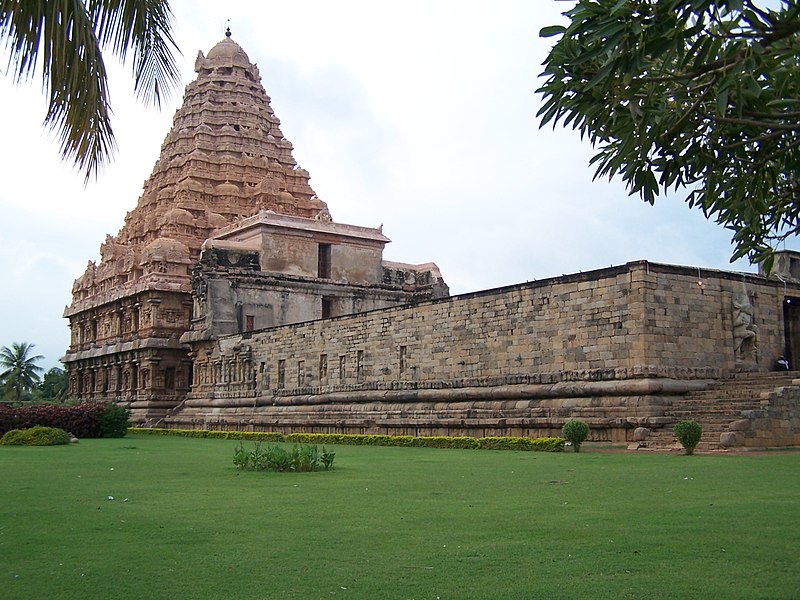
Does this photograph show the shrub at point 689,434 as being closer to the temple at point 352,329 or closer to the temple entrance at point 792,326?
the temple at point 352,329

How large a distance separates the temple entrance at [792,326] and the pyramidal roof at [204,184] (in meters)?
22.8

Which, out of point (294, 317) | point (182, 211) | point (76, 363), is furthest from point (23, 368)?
point (294, 317)

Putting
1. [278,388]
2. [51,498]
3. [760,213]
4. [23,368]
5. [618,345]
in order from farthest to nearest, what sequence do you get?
[23,368] < [278,388] < [618,345] < [51,498] < [760,213]

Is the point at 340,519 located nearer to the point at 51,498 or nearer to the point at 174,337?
the point at 51,498

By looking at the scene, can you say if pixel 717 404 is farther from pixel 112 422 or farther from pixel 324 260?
pixel 324 260

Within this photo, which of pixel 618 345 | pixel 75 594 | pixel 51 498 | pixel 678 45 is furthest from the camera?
pixel 618 345

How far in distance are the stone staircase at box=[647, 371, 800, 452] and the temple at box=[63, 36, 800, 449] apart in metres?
0.05

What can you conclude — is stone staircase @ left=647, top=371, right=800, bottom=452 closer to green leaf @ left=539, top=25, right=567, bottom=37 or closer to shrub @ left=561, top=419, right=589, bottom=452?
shrub @ left=561, top=419, right=589, bottom=452

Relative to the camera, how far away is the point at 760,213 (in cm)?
578

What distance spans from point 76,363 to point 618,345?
34916mm

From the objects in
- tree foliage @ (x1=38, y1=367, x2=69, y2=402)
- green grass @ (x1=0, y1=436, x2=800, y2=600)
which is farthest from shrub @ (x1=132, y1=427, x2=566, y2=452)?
tree foliage @ (x1=38, y1=367, x2=69, y2=402)

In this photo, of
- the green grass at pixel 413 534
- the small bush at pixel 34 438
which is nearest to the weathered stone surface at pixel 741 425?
the green grass at pixel 413 534

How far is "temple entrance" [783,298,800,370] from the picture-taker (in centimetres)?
1947

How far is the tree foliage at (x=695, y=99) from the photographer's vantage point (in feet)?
14.4
